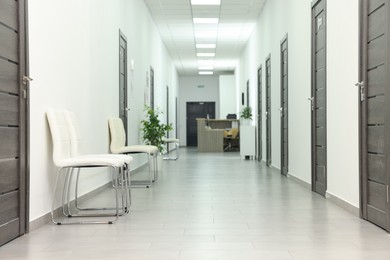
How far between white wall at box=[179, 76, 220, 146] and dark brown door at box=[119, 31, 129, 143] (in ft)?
49.5

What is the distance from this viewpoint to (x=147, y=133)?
922 cm

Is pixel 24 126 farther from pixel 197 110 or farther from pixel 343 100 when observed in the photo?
pixel 197 110

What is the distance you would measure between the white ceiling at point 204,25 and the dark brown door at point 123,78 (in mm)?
2799

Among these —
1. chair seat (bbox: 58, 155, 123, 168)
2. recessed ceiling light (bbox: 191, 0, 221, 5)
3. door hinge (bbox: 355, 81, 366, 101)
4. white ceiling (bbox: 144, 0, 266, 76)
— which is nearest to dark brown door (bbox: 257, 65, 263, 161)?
white ceiling (bbox: 144, 0, 266, 76)

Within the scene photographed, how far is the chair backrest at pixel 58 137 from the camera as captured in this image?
406 cm

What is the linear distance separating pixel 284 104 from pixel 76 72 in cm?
405

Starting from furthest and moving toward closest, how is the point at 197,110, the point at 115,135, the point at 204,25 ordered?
Answer: the point at 197,110 → the point at 204,25 → the point at 115,135

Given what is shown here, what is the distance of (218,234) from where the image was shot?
11.6 feet

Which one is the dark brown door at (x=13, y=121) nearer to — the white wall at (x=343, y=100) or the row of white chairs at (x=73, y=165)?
the row of white chairs at (x=73, y=165)

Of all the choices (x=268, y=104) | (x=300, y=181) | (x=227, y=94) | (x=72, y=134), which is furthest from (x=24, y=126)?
(x=227, y=94)

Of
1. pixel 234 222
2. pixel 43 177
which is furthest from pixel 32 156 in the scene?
pixel 234 222

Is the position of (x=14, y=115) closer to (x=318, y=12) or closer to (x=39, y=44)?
(x=39, y=44)

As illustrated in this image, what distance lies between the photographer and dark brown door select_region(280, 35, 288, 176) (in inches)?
315

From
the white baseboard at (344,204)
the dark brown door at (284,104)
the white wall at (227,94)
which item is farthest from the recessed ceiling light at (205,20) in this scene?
the white wall at (227,94)
